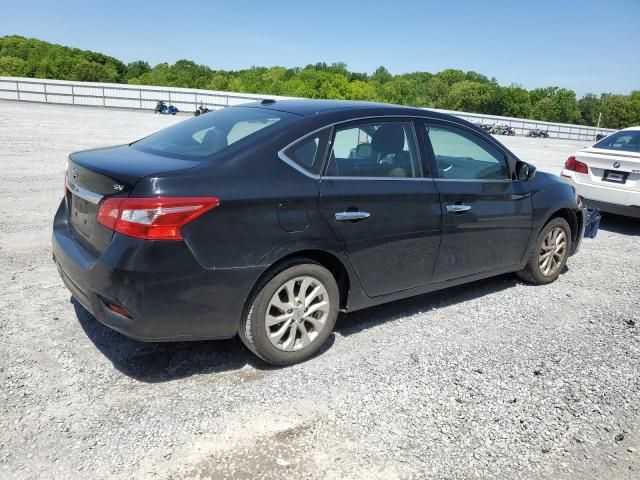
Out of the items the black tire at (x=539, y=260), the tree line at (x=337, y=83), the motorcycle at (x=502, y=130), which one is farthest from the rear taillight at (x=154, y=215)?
the tree line at (x=337, y=83)

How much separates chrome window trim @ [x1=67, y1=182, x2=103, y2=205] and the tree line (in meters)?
72.3

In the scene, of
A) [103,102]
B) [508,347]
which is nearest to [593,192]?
[508,347]

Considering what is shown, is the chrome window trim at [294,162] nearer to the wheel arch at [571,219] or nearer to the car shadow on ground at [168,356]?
the car shadow on ground at [168,356]

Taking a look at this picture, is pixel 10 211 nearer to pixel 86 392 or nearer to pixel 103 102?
pixel 86 392

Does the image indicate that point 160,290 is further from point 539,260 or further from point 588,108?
point 588,108

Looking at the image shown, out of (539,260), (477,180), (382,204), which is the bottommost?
(539,260)

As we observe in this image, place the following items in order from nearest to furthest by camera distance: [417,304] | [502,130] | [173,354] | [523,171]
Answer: [173,354] < [417,304] < [523,171] < [502,130]

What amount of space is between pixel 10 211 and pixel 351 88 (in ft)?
289

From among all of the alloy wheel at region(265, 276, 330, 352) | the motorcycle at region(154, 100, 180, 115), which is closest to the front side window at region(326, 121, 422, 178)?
the alloy wheel at region(265, 276, 330, 352)

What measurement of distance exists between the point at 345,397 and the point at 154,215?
1.56 m

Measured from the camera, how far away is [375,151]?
3.97 m

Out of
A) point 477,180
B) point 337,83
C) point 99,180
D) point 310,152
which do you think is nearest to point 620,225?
point 477,180

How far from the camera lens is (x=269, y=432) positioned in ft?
9.51

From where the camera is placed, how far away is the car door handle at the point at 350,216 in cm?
356
